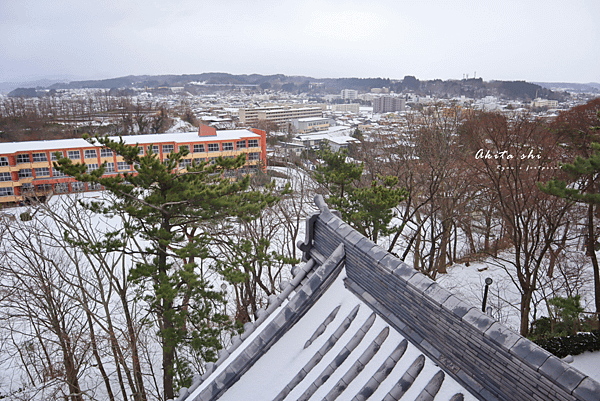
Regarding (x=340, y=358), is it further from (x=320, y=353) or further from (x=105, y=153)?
(x=105, y=153)

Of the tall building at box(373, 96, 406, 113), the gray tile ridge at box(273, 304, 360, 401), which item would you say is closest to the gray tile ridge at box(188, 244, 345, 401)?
the gray tile ridge at box(273, 304, 360, 401)

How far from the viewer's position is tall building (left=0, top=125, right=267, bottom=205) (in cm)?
3500

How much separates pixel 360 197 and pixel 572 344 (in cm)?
778

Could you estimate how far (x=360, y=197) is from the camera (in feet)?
43.5

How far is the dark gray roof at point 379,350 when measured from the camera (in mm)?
3275

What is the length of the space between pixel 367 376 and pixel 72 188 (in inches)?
1668

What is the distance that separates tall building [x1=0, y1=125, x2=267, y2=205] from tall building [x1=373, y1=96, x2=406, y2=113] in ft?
377

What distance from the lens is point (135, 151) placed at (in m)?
9.66

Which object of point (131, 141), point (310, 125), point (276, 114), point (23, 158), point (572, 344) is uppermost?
point (131, 141)

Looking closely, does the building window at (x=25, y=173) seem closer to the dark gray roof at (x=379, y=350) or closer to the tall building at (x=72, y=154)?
the tall building at (x=72, y=154)

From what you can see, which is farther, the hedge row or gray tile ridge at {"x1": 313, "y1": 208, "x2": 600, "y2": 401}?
the hedge row

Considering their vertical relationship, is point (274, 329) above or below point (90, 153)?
above

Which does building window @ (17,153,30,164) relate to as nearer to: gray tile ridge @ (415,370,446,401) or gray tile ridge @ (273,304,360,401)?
gray tile ridge @ (273,304,360,401)

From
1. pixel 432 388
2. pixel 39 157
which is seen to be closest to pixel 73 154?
pixel 39 157
